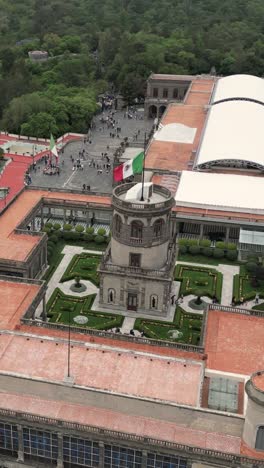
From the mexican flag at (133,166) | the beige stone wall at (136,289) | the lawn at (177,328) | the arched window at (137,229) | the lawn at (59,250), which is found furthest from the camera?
the lawn at (59,250)

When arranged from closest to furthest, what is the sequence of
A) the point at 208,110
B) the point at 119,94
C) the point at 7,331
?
the point at 7,331 < the point at 208,110 < the point at 119,94

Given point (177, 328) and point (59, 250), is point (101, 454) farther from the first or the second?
point (59, 250)

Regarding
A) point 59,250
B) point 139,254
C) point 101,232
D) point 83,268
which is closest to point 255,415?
point 139,254

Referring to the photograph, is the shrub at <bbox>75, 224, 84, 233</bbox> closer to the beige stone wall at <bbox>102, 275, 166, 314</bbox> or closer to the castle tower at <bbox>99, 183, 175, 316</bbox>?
the castle tower at <bbox>99, 183, 175, 316</bbox>

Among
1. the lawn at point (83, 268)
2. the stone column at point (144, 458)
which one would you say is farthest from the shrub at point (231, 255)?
the stone column at point (144, 458)

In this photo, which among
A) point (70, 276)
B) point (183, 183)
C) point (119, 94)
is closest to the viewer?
point (70, 276)

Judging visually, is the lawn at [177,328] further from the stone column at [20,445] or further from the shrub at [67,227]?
the shrub at [67,227]

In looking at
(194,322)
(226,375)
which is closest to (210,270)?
(194,322)

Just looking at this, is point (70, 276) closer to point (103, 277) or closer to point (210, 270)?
point (103, 277)
